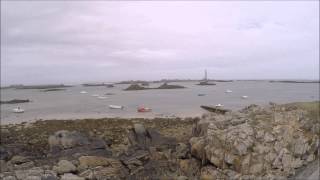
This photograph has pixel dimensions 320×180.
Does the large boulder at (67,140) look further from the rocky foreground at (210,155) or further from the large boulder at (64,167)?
the large boulder at (64,167)

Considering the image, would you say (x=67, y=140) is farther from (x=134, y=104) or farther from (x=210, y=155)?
(x=134, y=104)

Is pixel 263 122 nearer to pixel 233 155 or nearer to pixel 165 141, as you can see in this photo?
pixel 233 155

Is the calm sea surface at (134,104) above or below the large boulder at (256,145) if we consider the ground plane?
below

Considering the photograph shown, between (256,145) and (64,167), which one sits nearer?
(256,145)

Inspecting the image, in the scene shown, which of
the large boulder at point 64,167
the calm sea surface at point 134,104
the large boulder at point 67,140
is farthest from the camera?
the calm sea surface at point 134,104

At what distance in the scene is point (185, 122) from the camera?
98.6 ft

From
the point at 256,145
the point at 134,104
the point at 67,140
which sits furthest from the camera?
the point at 134,104

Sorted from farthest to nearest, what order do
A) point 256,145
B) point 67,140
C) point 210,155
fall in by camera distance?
point 67,140 < point 210,155 < point 256,145

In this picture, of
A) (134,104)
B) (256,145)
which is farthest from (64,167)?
(134,104)

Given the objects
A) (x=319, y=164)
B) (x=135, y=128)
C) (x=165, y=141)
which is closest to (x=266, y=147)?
(x=319, y=164)

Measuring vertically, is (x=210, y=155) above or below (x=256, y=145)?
below

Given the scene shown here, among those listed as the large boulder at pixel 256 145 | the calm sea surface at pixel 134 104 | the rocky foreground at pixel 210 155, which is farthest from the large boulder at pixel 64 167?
the calm sea surface at pixel 134 104

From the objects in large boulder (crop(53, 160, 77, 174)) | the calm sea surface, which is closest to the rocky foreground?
large boulder (crop(53, 160, 77, 174))

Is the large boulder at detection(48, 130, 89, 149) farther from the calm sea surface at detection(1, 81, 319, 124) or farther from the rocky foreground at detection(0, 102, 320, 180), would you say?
the calm sea surface at detection(1, 81, 319, 124)
